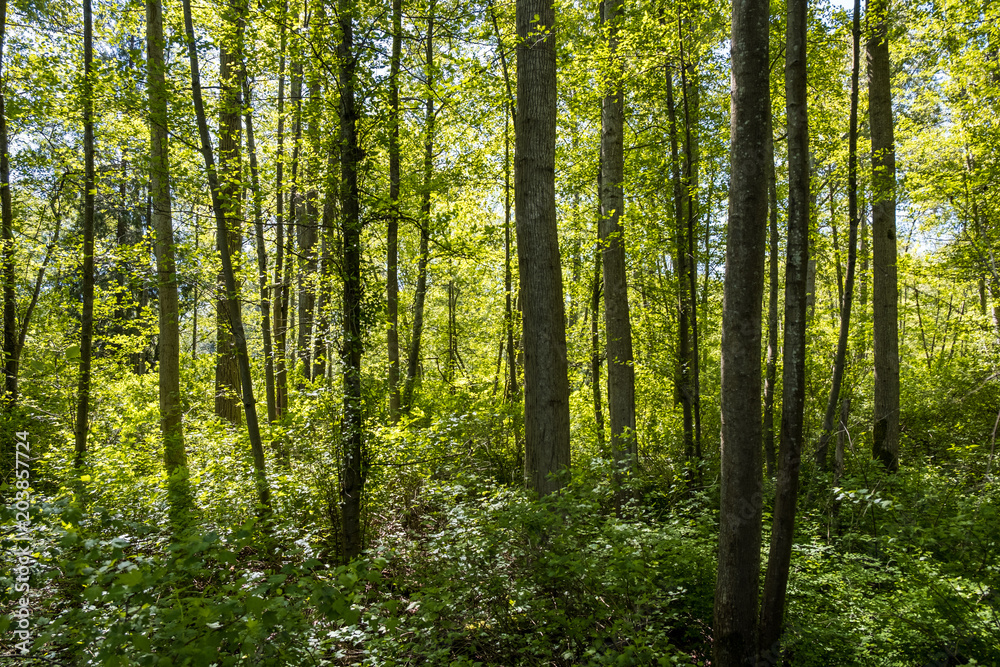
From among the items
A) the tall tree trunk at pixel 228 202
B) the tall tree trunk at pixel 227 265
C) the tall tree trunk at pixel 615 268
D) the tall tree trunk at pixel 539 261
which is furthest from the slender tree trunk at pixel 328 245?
the tall tree trunk at pixel 615 268

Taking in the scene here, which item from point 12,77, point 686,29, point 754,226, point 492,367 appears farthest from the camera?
point 492,367

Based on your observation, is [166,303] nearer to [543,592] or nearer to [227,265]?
[227,265]

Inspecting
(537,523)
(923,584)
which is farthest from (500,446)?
(923,584)

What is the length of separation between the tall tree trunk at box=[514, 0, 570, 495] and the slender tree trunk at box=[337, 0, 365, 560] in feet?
5.50

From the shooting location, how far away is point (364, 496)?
5355 mm

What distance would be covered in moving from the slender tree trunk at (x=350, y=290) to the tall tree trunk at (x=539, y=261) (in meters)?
1.68

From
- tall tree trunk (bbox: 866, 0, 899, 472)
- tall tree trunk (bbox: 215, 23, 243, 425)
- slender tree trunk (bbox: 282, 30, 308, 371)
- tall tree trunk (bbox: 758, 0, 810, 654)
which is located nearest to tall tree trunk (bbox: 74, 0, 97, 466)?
tall tree trunk (bbox: 215, 23, 243, 425)

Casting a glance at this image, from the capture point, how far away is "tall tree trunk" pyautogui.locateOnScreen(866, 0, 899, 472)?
8.05 meters

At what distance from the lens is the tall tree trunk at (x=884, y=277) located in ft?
26.4

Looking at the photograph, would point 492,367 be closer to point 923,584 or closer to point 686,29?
point 686,29

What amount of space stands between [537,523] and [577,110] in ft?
22.4

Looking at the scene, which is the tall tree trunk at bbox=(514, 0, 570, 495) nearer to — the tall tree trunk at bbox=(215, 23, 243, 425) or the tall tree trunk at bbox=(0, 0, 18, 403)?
the tall tree trunk at bbox=(215, 23, 243, 425)

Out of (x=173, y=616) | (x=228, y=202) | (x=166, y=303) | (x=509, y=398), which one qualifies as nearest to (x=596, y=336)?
(x=509, y=398)

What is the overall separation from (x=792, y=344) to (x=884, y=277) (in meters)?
6.46
